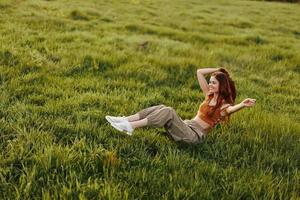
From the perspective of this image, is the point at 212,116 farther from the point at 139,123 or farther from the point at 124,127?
the point at 124,127

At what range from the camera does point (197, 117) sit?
18.8 ft

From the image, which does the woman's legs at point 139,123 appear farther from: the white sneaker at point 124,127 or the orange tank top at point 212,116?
the orange tank top at point 212,116

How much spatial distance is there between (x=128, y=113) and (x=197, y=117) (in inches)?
43.4

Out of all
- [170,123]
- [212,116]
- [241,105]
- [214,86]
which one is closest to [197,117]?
[212,116]

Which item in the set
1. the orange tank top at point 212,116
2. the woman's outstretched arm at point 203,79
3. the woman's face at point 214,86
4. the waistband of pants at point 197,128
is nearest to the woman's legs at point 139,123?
the waistband of pants at point 197,128

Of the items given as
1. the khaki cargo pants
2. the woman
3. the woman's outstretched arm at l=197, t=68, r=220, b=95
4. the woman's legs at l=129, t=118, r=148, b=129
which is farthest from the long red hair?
the woman's legs at l=129, t=118, r=148, b=129

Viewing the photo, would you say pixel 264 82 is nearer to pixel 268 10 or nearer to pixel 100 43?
pixel 100 43

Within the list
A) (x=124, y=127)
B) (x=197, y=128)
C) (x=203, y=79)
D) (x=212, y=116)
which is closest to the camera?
(x=124, y=127)

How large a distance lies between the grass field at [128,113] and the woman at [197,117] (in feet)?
0.44

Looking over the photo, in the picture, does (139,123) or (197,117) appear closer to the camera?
(139,123)

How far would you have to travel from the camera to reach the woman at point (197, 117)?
5285mm

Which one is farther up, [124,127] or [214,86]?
[214,86]

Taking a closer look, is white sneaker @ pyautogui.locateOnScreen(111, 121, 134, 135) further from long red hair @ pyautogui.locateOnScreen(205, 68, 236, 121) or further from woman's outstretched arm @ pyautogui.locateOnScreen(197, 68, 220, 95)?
woman's outstretched arm @ pyautogui.locateOnScreen(197, 68, 220, 95)

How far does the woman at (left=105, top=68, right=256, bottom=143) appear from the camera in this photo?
5285mm
